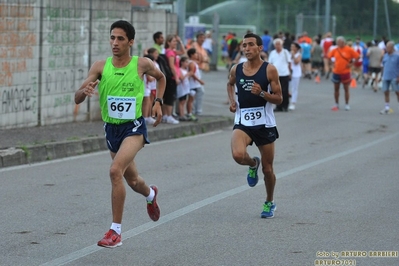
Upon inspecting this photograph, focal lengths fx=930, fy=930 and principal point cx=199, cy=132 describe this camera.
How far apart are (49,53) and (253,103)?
361 inches

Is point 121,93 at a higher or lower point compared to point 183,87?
higher

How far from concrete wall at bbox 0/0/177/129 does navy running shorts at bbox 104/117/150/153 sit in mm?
8658

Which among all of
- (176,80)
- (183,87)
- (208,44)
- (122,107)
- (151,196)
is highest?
(122,107)

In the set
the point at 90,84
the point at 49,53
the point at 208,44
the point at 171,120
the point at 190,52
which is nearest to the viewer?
the point at 90,84

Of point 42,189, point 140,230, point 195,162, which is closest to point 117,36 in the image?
point 140,230

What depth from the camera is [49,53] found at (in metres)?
18.1

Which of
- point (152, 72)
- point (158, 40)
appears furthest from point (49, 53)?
point (152, 72)

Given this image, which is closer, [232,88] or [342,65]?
[232,88]

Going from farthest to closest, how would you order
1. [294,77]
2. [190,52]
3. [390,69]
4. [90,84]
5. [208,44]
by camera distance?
[208,44], [294,77], [390,69], [190,52], [90,84]

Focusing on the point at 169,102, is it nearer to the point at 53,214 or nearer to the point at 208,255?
the point at 53,214

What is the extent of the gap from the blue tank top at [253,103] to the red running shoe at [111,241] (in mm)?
2456

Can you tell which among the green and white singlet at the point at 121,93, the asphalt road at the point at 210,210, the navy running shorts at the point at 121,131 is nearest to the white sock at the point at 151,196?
the asphalt road at the point at 210,210

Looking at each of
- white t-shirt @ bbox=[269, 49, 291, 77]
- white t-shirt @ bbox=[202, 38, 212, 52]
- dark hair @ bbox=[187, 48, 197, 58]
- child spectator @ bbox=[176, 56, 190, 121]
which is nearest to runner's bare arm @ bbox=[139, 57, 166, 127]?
child spectator @ bbox=[176, 56, 190, 121]

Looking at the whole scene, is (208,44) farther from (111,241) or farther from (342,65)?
(111,241)
